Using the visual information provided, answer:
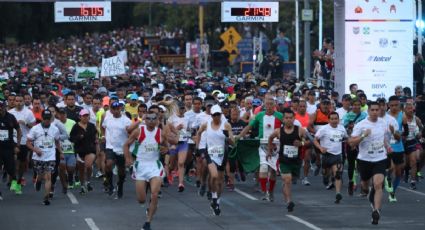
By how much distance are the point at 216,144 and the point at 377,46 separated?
14339 mm

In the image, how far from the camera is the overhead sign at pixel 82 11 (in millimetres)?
43844

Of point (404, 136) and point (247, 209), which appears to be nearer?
point (247, 209)

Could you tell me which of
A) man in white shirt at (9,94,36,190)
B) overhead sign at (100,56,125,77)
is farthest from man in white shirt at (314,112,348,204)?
overhead sign at (100,56,125,77)

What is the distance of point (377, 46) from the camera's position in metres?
35.6

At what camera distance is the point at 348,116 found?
2577 cm

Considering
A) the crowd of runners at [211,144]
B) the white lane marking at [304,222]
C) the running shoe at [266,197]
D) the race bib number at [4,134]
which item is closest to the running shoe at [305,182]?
the crowd of runners at [211,144]

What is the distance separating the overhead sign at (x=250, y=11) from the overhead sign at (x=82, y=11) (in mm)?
3901

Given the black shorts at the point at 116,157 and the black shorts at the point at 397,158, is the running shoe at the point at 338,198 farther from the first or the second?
the black shorts at the point at 116,157

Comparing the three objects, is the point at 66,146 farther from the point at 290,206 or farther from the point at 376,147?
the point at 376,147

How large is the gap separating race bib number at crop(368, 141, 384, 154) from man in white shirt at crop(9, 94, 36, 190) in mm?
8228

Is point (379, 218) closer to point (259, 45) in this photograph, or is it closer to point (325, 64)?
Result: point (325, 64)

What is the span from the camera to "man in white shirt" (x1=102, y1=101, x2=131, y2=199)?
2442cm

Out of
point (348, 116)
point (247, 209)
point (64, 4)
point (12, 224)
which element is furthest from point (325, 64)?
point (12, 224)

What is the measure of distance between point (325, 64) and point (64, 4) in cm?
901
